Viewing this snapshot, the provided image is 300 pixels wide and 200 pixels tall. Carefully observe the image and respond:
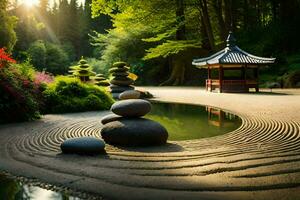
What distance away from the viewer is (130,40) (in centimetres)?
3806

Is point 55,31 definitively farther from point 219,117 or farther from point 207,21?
point 219,117

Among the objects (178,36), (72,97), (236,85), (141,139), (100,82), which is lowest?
(141,139)

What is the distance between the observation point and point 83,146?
648cm

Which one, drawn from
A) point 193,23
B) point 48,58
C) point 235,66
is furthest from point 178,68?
point 48,58

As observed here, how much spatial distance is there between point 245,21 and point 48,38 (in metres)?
27.5

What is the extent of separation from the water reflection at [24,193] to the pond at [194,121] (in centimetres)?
442

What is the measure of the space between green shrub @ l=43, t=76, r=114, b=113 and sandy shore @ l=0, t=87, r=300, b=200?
17.1 ft

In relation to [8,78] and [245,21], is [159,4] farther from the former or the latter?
[8,78]

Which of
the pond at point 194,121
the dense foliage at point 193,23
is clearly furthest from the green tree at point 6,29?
the dense foliage at point 193,23

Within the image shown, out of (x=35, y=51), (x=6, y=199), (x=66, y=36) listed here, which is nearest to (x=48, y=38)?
(x=66, y=36)

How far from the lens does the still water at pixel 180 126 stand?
4.76 metres

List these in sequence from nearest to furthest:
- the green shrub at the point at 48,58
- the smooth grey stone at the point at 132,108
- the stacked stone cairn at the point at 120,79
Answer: the smooth grey stone at the point at 132,108 → the stacked stone cairn at the point at 120,79 → the green shrub at the point at 48,58

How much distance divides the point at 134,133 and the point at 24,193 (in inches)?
121

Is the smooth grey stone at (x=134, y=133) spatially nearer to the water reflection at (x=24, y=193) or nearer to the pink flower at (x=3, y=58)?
the water reflection at (x=24, y=193)
